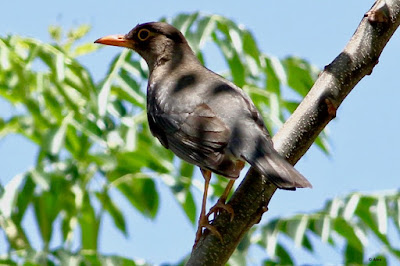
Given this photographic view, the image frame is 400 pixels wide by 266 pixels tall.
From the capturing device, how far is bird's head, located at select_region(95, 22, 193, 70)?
5926mm

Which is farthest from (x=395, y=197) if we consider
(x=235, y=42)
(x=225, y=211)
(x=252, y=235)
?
(x=225, y=211)

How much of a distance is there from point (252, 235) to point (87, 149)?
1370 mm

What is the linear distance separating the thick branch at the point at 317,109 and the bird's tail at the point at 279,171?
5 centimetres

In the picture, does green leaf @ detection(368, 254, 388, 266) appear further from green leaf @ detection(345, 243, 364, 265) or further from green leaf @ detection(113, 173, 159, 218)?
green leaf @ detection(113, 173, 159, 218)

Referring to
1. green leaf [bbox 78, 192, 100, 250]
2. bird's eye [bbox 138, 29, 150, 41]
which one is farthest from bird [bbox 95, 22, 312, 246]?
green leaf [bbox 78, 192, 100, 250]

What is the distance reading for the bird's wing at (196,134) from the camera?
→ 4.04 meters

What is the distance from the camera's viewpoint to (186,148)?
4246 mm

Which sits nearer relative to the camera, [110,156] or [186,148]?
[186,148]

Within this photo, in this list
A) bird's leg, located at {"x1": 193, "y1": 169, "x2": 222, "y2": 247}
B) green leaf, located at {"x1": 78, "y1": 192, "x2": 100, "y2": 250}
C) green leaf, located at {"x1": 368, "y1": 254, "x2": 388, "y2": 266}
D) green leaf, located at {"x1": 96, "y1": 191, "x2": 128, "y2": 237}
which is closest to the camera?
bird's leg, located at {"x1": 193, "y1": 169, "x2": 222, "y2": 247}

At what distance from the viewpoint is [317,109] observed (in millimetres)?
3357

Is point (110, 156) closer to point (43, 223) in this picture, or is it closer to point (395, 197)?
point (43, 223)

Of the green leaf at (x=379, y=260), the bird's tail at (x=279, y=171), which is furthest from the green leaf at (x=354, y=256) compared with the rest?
the bird's tail at (x=279, y=171)

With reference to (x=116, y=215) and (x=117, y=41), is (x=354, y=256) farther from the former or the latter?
(x=117, y=41)

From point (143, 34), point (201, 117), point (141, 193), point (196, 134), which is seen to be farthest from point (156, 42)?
point (196, 134)
